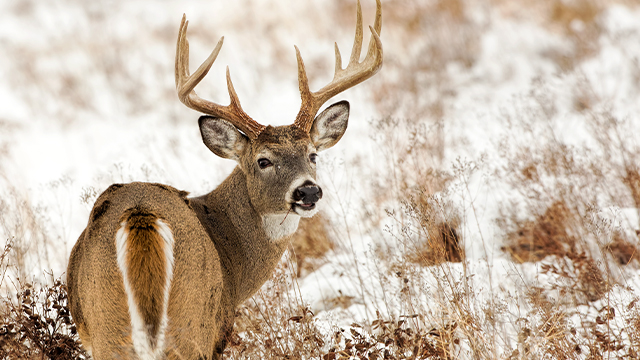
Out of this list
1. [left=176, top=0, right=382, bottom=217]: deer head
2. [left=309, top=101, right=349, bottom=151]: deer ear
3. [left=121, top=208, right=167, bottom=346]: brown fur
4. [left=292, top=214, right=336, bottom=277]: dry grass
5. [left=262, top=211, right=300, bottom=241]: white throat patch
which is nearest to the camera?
[left=121, top=208, right=167, bottom=346]: brown fur

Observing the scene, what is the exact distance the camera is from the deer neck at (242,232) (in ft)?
12.5

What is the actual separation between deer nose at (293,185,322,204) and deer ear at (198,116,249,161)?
71cm

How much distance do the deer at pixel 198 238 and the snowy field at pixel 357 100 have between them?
1.36 m

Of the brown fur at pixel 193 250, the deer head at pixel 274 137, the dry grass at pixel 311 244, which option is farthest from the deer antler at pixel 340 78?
the dry grass at pixel 311 244

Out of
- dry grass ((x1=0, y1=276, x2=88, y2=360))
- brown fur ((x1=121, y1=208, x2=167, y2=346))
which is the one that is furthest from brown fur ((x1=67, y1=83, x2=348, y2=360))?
dry grass ((x1=0, y1=276, x2=88, y2=360))

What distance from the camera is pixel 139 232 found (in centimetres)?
263

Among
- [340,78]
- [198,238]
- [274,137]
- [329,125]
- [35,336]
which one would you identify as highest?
[340,78]

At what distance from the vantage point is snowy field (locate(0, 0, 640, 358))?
636 cm

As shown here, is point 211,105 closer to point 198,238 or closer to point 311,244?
point 198,238

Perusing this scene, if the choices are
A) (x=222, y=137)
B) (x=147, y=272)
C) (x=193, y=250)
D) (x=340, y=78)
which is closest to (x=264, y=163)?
(x=222, y=137)

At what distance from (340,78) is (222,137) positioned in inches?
43.8

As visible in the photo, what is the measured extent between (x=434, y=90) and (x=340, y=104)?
7.83 m

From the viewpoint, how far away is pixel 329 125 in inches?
185

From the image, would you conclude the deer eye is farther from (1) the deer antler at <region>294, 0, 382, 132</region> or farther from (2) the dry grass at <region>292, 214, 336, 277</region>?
(2) the dry grass at <region>292, 214, 336, 277</region>
